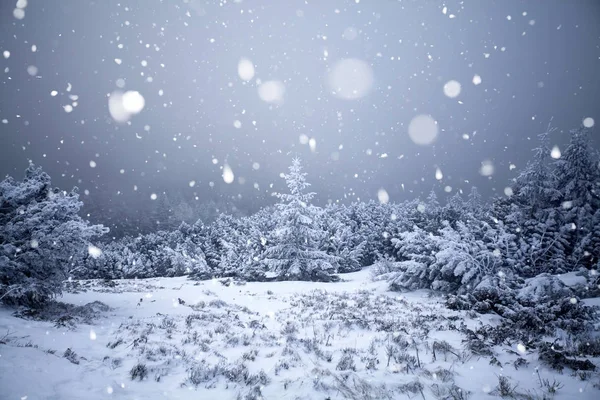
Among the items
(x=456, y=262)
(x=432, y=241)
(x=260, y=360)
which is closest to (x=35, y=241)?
(x=260, y=360)

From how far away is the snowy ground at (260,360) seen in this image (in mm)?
4336

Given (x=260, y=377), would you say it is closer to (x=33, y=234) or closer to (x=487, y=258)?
(x=33, y=234)

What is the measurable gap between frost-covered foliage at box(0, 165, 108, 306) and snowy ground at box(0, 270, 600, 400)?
869 millimetres

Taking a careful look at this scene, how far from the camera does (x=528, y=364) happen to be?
5.29 m

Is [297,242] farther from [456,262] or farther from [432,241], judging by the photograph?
[456,262]

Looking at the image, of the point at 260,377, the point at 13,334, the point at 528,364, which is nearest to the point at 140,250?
the point at 13,334

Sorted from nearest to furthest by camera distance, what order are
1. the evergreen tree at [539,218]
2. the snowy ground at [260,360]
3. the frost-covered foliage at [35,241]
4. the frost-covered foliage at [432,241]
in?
the snowy ground at [260,360] < the frost-covered foliage at [35,241] < the frost-covered foliage at [432,241] < the evergreen tree at [539,218]

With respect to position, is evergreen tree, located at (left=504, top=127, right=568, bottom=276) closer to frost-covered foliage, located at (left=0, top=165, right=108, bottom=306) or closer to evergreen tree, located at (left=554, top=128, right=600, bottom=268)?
evergreen tree, located at (left=554, top=128, right=600, bottom=268)

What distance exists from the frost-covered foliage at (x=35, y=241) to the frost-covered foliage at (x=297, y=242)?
14240 mm

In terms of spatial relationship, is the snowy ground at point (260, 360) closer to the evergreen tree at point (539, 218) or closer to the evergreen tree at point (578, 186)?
the evergreen tree at point (539, 218)

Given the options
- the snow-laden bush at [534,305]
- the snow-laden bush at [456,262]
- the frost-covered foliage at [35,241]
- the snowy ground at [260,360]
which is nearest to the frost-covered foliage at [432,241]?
the snow-laden bush at [456,262]

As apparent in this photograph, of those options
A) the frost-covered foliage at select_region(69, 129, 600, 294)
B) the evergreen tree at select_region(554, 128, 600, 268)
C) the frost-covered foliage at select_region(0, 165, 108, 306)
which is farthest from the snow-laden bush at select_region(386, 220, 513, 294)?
the frost-covered foliage at select_region(0, 165, 108, 306)

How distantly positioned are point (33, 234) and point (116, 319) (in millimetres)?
3630

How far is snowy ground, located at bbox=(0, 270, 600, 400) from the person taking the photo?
434cm
